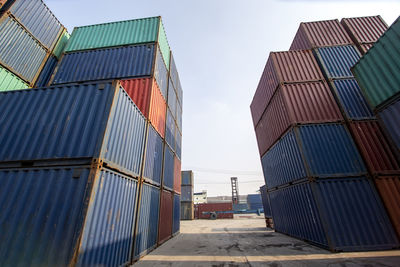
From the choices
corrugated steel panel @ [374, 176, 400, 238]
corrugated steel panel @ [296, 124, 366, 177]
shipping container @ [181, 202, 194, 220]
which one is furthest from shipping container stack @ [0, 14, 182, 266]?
shipping container @ [181, 202, 194, 220]

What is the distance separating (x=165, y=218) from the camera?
1009 cm

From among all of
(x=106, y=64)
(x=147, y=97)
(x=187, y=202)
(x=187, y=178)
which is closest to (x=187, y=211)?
(x=187, y=202)

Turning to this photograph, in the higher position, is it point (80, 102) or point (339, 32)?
point (339, 32)

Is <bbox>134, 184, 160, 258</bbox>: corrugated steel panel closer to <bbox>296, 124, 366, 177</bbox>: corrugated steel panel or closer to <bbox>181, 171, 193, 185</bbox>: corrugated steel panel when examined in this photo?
<bbox>296, 124, 366, 177</bbox>: corrugated steel panel

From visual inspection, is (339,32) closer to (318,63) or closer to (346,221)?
(318,63)

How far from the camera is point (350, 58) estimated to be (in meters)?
10.4

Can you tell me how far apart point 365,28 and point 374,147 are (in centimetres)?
911

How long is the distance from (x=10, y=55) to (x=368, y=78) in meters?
17.1

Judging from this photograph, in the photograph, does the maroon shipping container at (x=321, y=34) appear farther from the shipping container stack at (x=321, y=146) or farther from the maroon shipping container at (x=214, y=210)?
the maroon shipping container at (x=214, y=210)

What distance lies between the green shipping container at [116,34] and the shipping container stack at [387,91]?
11.1 metres

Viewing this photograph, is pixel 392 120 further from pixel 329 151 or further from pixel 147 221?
pixel 147 221

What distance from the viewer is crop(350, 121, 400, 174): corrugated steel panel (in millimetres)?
7648

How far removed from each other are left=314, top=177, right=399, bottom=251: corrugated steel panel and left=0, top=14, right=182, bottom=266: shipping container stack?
7.69 metres

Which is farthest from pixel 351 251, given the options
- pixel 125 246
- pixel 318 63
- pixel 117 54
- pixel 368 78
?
pixel 117 54
